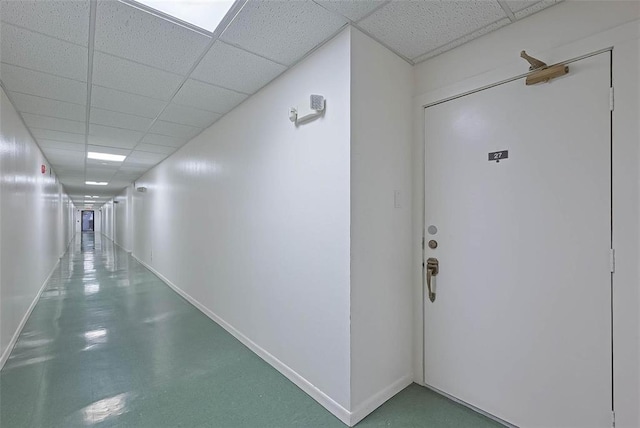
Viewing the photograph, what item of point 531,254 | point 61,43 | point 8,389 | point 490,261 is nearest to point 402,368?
point 490,261

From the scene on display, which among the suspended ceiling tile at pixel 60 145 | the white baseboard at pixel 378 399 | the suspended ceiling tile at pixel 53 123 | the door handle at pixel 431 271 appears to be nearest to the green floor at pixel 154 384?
the white baseboard at pixel 378 399

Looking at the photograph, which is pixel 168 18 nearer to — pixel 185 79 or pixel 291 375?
pixel 185 79

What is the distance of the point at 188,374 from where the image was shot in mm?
2473

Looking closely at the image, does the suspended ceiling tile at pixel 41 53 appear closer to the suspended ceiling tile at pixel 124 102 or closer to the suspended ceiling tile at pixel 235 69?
the suspended ceiling tile at pixel 124 102

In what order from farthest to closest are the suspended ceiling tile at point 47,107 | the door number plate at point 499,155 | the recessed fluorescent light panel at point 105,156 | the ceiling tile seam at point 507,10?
the recessed fluorescent light panel at point 105,156 < the suspended ceiling tile at point 47,107 < the door number plate at point 499,155 < the ceiling tile seam at point 507,10

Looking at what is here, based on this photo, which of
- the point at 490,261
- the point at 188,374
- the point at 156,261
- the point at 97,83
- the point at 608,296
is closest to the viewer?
the point at 608,296

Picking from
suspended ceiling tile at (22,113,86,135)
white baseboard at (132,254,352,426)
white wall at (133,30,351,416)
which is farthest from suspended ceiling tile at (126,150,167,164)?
white baseboard at (132,254,352,426)

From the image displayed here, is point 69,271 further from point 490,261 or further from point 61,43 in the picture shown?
point 490,261

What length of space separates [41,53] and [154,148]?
315 cm

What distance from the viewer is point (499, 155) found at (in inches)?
75.2

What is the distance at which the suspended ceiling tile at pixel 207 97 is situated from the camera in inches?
110

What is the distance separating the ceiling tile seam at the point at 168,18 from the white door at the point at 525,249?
177cm

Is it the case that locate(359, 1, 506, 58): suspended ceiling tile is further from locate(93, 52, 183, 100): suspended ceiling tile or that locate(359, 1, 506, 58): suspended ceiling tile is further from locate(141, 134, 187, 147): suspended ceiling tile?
locate(141, 134, 187, 147): suspended ceiling tile

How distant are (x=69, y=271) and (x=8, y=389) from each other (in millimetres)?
6065
